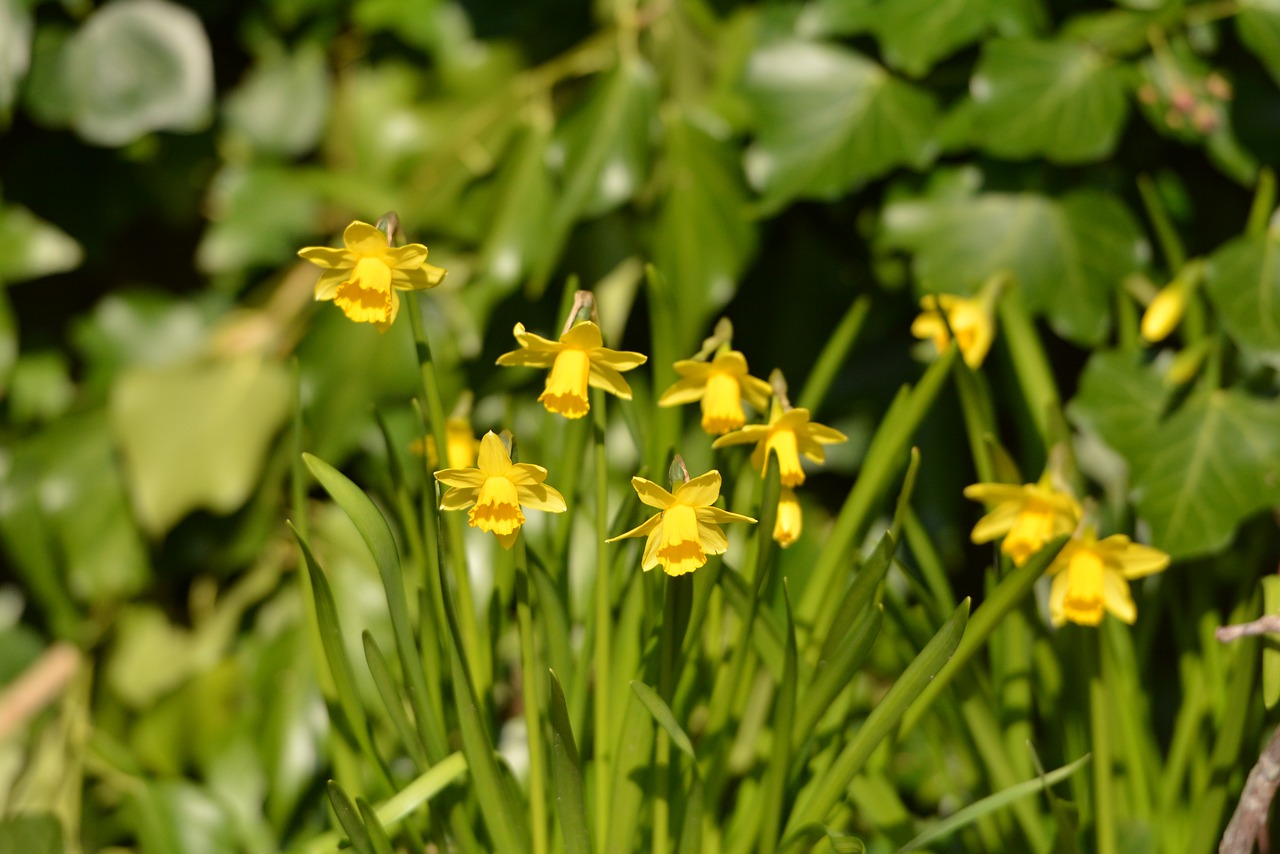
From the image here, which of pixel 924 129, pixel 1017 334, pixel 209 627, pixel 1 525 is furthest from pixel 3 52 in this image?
pixel 1017 334

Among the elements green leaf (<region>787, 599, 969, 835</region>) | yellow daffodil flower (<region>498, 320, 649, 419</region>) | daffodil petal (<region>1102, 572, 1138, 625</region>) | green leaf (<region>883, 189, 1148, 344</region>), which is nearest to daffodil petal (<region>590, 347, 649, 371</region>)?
yellow daffodil flower (<region>498, 320, 649, 419</region>)

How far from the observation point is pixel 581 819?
2.35 feet

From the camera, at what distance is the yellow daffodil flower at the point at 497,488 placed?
67 cm

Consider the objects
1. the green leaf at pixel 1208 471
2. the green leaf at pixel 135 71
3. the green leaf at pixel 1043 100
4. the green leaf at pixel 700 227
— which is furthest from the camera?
the green leaf at pixel 135 71

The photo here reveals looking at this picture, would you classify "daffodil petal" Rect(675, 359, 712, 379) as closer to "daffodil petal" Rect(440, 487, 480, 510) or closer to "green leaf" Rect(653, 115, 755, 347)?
"daffodil petal" Rect(440, 487, 480, 510)

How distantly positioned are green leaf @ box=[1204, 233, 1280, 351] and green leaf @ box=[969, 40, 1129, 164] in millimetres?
154

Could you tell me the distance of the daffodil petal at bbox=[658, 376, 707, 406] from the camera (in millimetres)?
775

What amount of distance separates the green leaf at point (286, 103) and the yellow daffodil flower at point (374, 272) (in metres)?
0.80

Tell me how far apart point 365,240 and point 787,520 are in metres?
0.35

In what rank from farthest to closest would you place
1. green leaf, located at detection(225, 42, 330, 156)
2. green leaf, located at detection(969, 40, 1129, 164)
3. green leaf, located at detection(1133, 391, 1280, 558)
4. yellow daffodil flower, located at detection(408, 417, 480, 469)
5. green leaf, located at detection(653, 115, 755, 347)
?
green leaf, located at detection(225, 42, 330, 156)
green leaf, located at detection(653, 115, 755, 347)
green leaf, located at detection(969, 40, 1129, 164)
green leaf, located at detection(1133, 391, 1280, 558)
yellow daffodil flower, located at detection(408, 417, 480, 469)

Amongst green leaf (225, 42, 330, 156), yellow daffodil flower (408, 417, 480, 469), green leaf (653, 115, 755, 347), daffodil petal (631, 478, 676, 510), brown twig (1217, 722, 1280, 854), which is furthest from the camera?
green leaf (225, 42, 330, 156)

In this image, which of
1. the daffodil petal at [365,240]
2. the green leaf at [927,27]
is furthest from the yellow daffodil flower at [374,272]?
the green leaf at [927,27]

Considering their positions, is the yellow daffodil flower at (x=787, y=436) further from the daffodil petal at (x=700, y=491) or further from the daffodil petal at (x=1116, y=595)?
the daffodil petal at (x=1116, y=595)

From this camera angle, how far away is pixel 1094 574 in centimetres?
78
